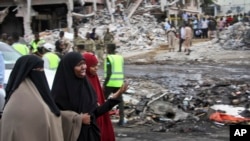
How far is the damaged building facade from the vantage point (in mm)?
32719

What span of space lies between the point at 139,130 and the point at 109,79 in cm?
106

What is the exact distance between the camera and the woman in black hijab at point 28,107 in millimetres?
3848

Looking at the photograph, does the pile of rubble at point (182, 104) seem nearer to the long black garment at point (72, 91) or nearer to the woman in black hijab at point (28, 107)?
the long black garment at point (72, 91)

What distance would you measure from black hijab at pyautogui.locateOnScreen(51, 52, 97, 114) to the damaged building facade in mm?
27840

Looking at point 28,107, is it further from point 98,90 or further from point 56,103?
point 98,90

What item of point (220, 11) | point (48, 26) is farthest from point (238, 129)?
point (220, 11)

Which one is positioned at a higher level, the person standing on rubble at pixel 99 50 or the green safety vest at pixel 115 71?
the green safety vest at pixel 115 71

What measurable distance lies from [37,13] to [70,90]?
101ft

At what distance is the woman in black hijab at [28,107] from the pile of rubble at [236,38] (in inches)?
890

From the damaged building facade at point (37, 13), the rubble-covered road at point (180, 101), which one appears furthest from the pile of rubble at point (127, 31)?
the rubble-covered road at point (180, 101)

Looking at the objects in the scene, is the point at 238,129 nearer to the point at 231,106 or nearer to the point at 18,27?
the point at 231,106

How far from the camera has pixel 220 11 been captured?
2574 inches

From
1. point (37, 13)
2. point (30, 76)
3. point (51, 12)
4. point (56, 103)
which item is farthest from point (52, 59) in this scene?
point (51, 12)

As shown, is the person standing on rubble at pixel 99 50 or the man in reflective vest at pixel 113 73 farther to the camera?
the person standing on rubble at pixel 99 50
